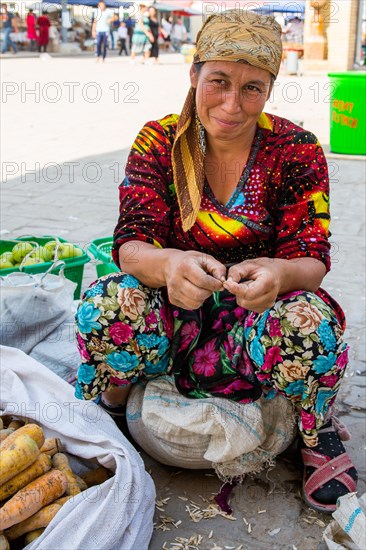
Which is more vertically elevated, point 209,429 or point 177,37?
point 177,37

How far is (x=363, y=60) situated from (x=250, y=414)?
19.3m

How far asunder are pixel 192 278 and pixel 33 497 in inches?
27.7

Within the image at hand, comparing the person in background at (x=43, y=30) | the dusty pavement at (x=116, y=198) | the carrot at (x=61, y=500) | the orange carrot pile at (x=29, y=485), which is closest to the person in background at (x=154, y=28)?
the dusty pavement at (x=116, y=198)

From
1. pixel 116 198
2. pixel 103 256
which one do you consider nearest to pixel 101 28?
pixel 116 198

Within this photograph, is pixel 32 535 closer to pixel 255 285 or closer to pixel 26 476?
pixel 26 476

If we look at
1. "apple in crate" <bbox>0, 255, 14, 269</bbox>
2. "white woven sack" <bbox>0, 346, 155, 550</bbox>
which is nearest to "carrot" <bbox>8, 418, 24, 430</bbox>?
"white woven sack" <bbox>0, 346, 155, 550</bbox>

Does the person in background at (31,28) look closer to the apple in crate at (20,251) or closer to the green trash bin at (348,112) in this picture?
the green trash bin at (348,112)

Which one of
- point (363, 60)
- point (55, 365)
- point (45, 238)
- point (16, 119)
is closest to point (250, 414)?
point (55, 365)

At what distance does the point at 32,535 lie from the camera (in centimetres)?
183

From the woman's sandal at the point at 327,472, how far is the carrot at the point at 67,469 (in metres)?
0.68

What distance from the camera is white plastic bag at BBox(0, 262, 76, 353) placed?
274 centimetres

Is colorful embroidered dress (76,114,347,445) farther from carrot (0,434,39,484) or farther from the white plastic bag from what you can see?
the white plastic bag

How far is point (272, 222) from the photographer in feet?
7.25

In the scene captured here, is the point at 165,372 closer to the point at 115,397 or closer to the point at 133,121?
the point at 115,397
